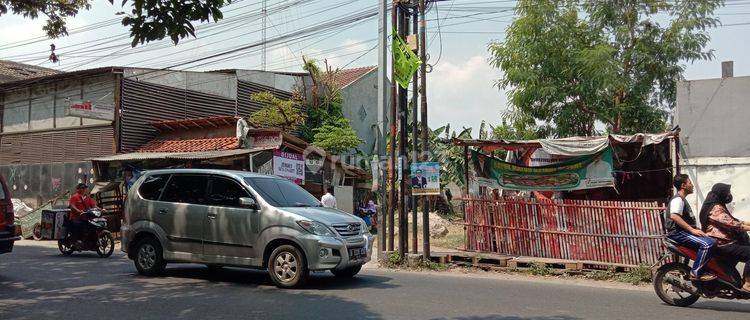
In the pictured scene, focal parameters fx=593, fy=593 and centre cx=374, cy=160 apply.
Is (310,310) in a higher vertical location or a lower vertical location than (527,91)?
lower

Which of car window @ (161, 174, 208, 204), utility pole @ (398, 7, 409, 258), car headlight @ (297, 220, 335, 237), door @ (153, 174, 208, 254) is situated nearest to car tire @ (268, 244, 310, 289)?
car headlight @ (297, 220, 335, 237)

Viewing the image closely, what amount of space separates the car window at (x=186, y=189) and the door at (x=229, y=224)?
7.8 inches

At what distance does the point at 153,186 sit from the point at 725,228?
831 centimetres

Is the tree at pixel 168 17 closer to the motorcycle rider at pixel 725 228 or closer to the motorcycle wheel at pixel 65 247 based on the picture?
the motorcycle rider at pixel 725 228

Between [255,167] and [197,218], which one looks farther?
[255,167]

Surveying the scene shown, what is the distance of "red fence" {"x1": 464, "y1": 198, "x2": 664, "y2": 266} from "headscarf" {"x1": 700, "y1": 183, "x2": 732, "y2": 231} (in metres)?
2.91

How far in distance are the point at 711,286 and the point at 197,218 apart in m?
7.11

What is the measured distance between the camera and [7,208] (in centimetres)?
964

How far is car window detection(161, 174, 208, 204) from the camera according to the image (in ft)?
30.2

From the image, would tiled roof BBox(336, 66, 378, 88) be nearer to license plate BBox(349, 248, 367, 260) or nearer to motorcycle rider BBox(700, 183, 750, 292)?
license plate BBox(349, 248, 367, 260)

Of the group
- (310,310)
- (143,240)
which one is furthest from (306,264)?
(143,240)

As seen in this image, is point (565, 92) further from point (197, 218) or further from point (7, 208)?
point (7, 208)

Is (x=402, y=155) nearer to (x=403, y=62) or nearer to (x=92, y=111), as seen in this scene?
(x=403, y=62)

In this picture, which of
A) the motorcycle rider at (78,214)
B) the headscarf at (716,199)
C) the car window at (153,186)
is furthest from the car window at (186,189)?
the headscarf at (716,199)
